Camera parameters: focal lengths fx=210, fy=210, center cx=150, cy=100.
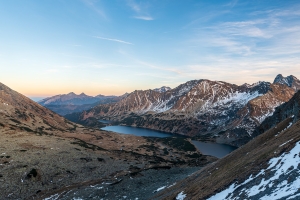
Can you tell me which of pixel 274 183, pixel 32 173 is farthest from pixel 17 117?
pixel 274 183

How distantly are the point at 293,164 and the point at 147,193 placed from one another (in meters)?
32.9

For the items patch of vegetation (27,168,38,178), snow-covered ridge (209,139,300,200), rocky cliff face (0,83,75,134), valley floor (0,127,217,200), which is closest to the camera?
snow-covered ridge (209,139,300,200)

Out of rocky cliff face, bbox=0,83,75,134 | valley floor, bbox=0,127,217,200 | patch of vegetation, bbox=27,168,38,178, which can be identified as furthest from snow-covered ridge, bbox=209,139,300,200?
rocky cliff face, bbox=0,83,75,134

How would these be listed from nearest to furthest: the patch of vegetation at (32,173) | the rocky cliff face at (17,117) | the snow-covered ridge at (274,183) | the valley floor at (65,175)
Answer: the snow-covered ridge at (274,183)
the valley floor at (65,175)
the patch of vegetation at (32,173)
the rocky cliff face at (17,117)

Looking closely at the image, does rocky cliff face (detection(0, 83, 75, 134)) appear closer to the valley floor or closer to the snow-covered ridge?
the valley floor

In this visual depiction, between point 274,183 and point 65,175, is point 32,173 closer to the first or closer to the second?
point 65,175

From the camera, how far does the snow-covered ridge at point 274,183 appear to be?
17672mm

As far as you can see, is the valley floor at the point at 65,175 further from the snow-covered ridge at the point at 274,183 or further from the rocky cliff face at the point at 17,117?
the rocky cliff face at the point at 17,117

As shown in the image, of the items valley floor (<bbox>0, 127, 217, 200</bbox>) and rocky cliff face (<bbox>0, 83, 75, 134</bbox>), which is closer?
valley floor (<bbox>0, 127, 217, 200</bbox>)

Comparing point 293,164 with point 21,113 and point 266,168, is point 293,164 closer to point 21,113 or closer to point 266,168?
point 266,168

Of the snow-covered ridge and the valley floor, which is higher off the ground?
the snow-covered ridge

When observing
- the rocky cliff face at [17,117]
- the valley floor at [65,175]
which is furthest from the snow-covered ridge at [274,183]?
the rocky cliff face at [17,117]

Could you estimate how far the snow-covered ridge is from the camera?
58.0 feet

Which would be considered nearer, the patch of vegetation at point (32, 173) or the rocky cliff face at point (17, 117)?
the patch of vegetation at point (32, 173)
